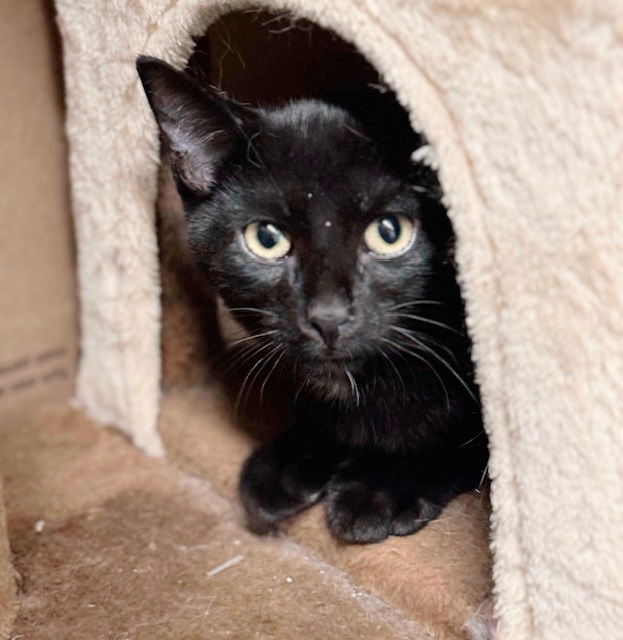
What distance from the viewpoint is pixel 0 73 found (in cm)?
136

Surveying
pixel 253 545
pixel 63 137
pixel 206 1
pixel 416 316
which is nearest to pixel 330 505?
pixel 253 545

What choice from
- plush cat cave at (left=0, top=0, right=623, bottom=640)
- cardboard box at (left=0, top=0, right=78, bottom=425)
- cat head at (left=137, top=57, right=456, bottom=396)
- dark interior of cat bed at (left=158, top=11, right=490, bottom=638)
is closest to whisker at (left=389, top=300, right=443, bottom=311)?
cat head at (left=137, top=57, right=456, bottom=396)

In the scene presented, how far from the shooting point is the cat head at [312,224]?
929mm

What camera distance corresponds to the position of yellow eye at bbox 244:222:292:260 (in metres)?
0.98

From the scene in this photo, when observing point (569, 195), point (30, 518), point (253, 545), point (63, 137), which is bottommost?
point (30, 518)

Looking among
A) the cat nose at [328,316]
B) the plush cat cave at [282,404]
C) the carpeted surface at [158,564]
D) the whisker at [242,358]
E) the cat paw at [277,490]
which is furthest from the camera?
the whisker at [242,358]

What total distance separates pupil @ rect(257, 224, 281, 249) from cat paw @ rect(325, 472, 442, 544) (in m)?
0.34

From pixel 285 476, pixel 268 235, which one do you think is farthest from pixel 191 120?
pixel 285 476

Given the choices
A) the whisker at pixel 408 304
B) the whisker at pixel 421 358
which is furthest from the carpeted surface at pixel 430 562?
the whisker at pixel 408 304

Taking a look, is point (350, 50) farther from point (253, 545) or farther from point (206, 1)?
point (253, 545)

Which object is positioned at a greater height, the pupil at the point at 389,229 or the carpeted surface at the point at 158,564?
the pupil at the point at 389,229

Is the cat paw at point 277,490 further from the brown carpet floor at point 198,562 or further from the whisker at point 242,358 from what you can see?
the whisker at point 242,358

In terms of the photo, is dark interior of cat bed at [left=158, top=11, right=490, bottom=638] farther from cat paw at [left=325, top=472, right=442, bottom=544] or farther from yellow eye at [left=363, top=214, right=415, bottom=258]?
yellow eye at [left=363, top=214, right=415, bottom=258]

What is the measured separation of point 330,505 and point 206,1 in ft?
2.12
